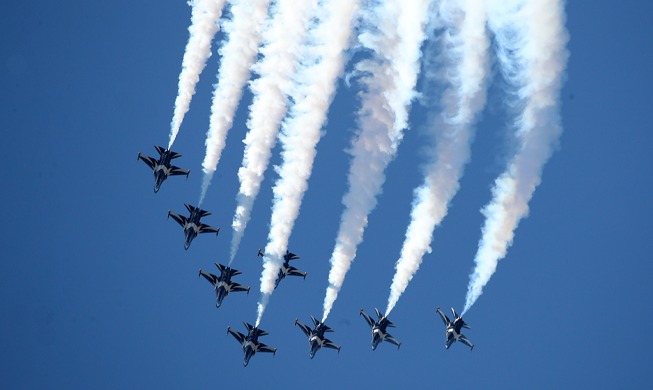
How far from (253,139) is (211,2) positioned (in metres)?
5.54

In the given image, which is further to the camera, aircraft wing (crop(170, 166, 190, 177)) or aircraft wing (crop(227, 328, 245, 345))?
aircraft wing (crop(227, 328, 245, 345))

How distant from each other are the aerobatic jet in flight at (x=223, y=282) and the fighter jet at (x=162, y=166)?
4.93 metres

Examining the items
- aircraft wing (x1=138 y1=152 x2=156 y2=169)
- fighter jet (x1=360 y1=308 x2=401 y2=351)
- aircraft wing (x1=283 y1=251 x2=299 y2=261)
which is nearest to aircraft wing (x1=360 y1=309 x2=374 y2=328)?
fighter jet (x1=360 y1=308 x2=401 y2=351)

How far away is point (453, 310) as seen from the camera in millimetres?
39531

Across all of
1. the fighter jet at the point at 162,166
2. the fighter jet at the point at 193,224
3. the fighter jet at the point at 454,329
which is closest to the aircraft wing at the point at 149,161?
the fighter jet at the point at 162,166

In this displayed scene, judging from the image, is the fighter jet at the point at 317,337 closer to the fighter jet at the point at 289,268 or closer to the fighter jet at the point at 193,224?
the fighter jet at the point at 289,268

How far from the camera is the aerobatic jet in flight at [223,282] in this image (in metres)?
40.2

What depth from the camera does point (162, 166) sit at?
3856 centimetres

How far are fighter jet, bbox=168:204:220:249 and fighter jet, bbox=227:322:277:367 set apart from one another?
5095 mm

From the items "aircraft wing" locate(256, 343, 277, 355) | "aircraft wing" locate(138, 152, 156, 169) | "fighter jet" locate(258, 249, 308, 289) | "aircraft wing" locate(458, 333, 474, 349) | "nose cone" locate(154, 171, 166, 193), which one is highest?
"aircraft wing" locate(138, 152, 156, 169)

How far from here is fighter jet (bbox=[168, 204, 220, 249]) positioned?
39.3 metres

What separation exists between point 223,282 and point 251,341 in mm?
3322

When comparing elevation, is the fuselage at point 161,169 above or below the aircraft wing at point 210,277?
above

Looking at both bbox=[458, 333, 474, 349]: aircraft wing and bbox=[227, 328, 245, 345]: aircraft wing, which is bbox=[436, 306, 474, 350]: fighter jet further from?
bbox=[227, 328, 245, 345]: aircraft wing
